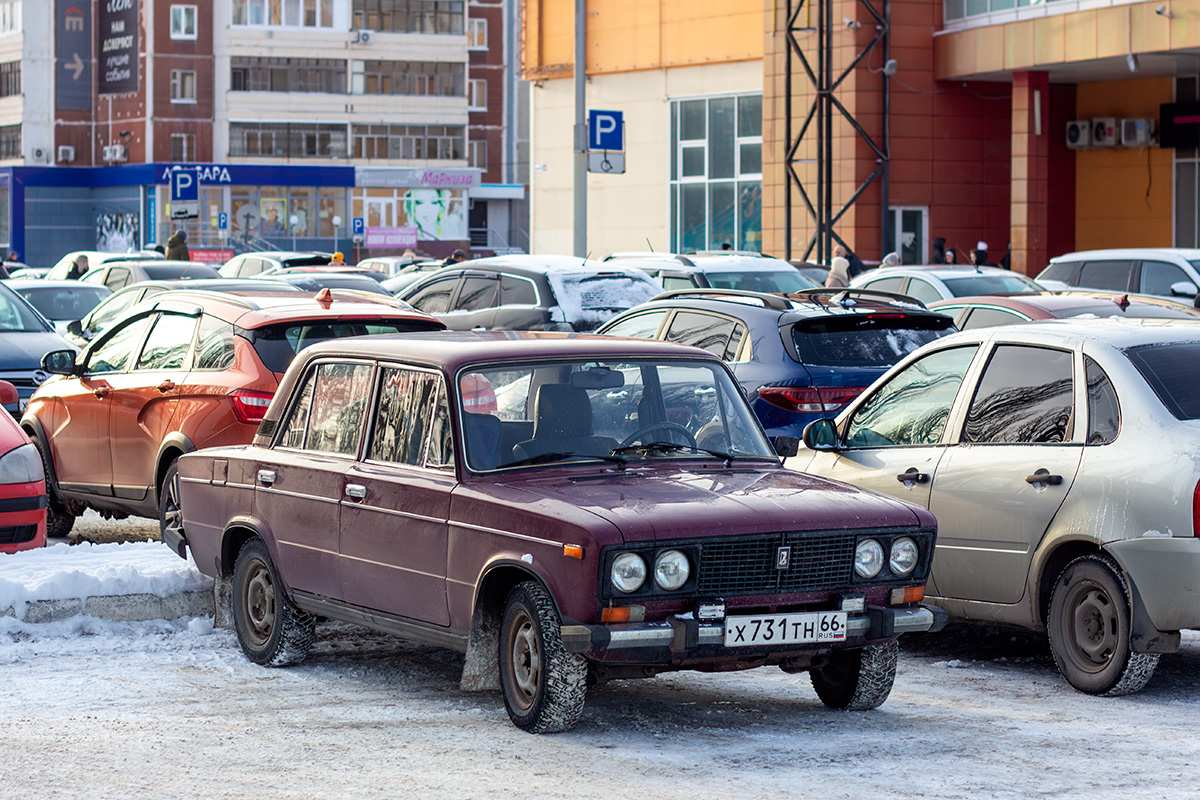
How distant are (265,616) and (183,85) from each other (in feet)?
247

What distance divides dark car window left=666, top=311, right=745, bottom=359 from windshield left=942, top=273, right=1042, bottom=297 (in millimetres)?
8858

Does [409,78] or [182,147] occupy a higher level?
[409,78]

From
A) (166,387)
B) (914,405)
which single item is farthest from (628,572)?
(166,387)

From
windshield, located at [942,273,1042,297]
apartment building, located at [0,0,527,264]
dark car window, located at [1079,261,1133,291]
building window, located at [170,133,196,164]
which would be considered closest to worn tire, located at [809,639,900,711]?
windshield, located at [942,273,1042,297]

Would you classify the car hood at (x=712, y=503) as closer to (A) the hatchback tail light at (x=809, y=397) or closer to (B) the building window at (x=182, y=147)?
(A) the hatchback tail light at (x=809, y=397)

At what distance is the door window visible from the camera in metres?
8.59

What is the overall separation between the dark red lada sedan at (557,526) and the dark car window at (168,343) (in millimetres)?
3067

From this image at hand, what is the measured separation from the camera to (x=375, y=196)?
274 ft

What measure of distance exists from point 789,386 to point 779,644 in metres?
5.64

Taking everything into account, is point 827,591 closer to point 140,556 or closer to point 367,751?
point 367,751

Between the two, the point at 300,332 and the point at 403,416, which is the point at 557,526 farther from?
the point at 300,332

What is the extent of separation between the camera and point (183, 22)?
263 ft

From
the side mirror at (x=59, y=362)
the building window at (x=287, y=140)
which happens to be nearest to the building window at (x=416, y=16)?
the building window at (x=287, y=140)

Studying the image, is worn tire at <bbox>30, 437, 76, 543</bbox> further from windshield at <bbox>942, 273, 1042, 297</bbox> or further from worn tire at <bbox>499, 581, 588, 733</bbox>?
windshield at <bbox>942, 273, 1042, 297</bbox>
